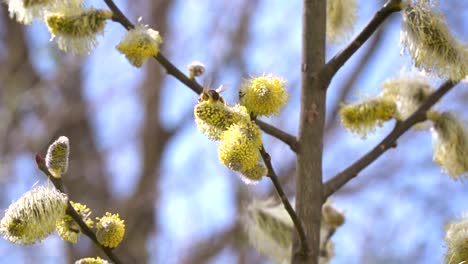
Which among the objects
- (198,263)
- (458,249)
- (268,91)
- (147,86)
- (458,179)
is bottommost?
(458,249)

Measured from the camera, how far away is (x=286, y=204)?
957 millimetres

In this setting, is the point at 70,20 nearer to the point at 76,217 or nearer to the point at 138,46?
the point at 138,46

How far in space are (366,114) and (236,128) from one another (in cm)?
37

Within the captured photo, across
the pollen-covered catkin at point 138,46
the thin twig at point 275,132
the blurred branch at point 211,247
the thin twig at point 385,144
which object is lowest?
the thin twig at point 385,144

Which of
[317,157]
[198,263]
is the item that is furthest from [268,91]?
[198,263]

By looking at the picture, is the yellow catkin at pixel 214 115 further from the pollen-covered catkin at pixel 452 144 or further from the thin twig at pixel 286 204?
the pollen-covered catkin at pixel 452 144

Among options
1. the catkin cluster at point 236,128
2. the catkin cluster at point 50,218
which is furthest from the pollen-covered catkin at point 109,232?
the catkin cluster at point 236,128

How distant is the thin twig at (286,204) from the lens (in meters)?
0.92

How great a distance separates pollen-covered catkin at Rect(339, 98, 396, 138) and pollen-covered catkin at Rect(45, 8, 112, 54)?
1.19 ft

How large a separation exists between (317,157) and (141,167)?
253 centimetres

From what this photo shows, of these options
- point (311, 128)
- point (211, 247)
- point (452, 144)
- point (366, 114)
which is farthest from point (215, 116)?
point (211, 247)

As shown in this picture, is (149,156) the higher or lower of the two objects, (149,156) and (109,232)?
the higher

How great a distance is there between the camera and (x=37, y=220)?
0.88 meters

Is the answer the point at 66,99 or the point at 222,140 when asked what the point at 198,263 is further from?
the point at 222,140
